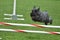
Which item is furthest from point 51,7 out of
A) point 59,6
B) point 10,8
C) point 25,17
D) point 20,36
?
point 20,36

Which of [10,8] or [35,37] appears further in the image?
[10,8]

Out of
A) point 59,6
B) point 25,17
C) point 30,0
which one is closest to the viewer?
point 25,17

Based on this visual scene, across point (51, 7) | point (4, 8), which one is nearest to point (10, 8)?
point (4, 8)

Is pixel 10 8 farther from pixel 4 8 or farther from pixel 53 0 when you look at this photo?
pixel 53 0

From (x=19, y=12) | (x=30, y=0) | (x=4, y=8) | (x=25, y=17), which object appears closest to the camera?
(x=25, y=17)

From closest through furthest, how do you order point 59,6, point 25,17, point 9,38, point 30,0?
point 9,38 → point 25,17 → point 59,6 → point 30,0

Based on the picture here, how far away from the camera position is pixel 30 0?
12719 mm

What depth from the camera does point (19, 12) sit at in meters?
9.34

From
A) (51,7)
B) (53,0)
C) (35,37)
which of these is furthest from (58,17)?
(53,0)

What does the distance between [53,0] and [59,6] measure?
1.82 meters

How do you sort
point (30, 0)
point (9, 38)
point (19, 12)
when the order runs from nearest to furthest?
point (9, 38), point (19, 12), point (30, 0)

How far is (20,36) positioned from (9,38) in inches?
11.5

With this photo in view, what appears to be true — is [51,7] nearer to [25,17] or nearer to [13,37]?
[25,17]

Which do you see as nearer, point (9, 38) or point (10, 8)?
point (9, 38)
